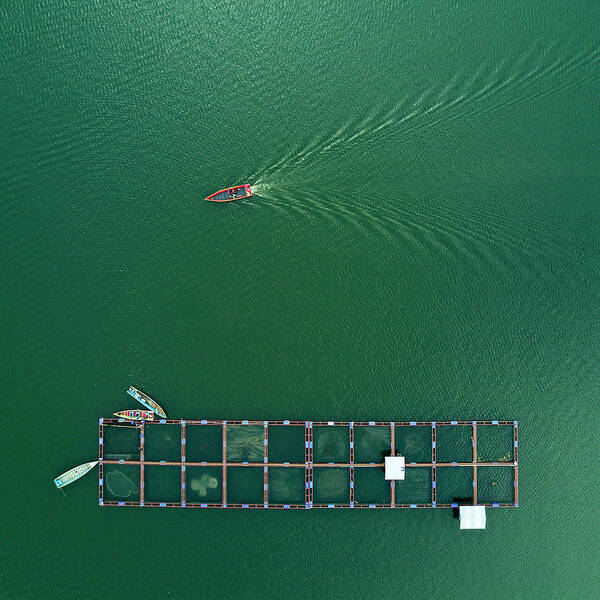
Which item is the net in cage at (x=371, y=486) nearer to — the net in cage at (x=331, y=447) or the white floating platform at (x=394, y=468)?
the white floating platform at (x=394, y=468)

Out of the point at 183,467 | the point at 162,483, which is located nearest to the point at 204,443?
the point at 183,467

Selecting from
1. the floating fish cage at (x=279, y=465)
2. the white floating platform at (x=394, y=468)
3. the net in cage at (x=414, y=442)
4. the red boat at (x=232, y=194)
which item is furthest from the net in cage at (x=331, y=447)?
the red boat at (x=232, y=194)

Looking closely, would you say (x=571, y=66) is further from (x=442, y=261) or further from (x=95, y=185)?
(x=95, y=185)

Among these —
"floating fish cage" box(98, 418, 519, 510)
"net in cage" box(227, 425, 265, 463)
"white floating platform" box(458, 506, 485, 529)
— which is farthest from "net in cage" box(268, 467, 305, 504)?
"white floating platform" box(458, 506, 485, 529)

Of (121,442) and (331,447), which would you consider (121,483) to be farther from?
(331,447)

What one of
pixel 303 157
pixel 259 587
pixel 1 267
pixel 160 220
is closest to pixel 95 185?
pixel 160 220
